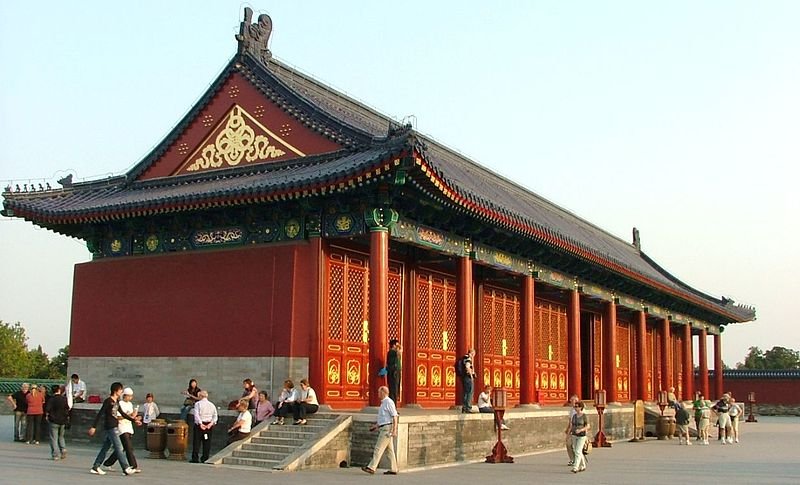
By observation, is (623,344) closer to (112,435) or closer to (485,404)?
(485,404)

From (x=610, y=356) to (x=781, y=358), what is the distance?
6260 centimetres

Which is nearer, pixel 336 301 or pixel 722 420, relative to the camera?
pixel 336 301

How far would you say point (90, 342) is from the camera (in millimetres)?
21234

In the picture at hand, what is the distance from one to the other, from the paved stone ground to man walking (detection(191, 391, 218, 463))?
42cm

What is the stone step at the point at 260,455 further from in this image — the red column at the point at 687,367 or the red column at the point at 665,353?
the red column at the point at 687,367

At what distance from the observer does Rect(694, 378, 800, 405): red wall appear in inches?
2089

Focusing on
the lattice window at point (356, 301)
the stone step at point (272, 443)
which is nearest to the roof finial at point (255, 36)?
the lattice window at point (356, 301)

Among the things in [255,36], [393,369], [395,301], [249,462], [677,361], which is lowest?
[249,462]

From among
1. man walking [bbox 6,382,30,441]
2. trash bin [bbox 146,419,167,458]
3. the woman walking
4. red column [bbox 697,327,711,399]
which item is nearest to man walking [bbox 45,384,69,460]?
trash bin [bbox 146,419,167,458]

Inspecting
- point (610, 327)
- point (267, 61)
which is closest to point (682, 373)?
point (610, 327)

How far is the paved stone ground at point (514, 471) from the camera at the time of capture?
550 inches

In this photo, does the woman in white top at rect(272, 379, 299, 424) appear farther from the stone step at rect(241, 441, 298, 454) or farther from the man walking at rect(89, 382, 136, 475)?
the man walking at rect(89, 382, 136, 475)

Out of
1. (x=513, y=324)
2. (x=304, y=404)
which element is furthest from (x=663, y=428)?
(x=304, y=404)

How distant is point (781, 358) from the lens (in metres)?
85.7
